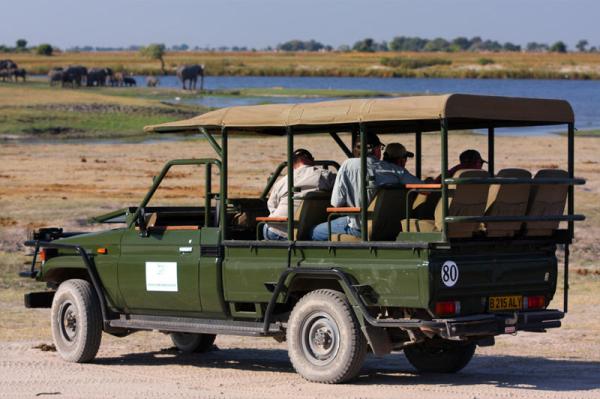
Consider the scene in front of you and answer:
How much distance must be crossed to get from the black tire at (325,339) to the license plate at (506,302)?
3.39 feet

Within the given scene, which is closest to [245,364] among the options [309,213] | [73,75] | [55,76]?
[309,213]

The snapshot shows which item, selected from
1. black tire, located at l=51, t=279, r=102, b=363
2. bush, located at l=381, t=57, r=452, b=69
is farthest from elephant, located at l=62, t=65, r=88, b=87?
black tire, located at l=51, t=279, r=102, b=363

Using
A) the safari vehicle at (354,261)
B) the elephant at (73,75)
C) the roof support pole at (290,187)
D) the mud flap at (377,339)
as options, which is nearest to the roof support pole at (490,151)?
the safari vehicle at (354,261)

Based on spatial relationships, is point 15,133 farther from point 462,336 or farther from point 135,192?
point 462,336

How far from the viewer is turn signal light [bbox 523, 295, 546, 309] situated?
37.9 feet

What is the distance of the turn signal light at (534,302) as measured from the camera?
11539 mm

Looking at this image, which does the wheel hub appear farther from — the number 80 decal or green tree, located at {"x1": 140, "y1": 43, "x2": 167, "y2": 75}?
green tree, located at {"x1": 140, "y1": 43, "x2": 167, "y2": 75}

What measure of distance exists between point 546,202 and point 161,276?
3303 millimetres

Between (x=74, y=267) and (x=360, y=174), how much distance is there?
3.18 meters

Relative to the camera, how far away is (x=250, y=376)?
39.1ft

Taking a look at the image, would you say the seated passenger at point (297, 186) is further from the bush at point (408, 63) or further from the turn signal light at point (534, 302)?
the bush at point (408, 63)

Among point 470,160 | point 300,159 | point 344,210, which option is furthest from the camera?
point 300,159

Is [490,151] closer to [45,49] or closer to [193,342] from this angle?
[193,342]

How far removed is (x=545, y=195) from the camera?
11.5 metres
